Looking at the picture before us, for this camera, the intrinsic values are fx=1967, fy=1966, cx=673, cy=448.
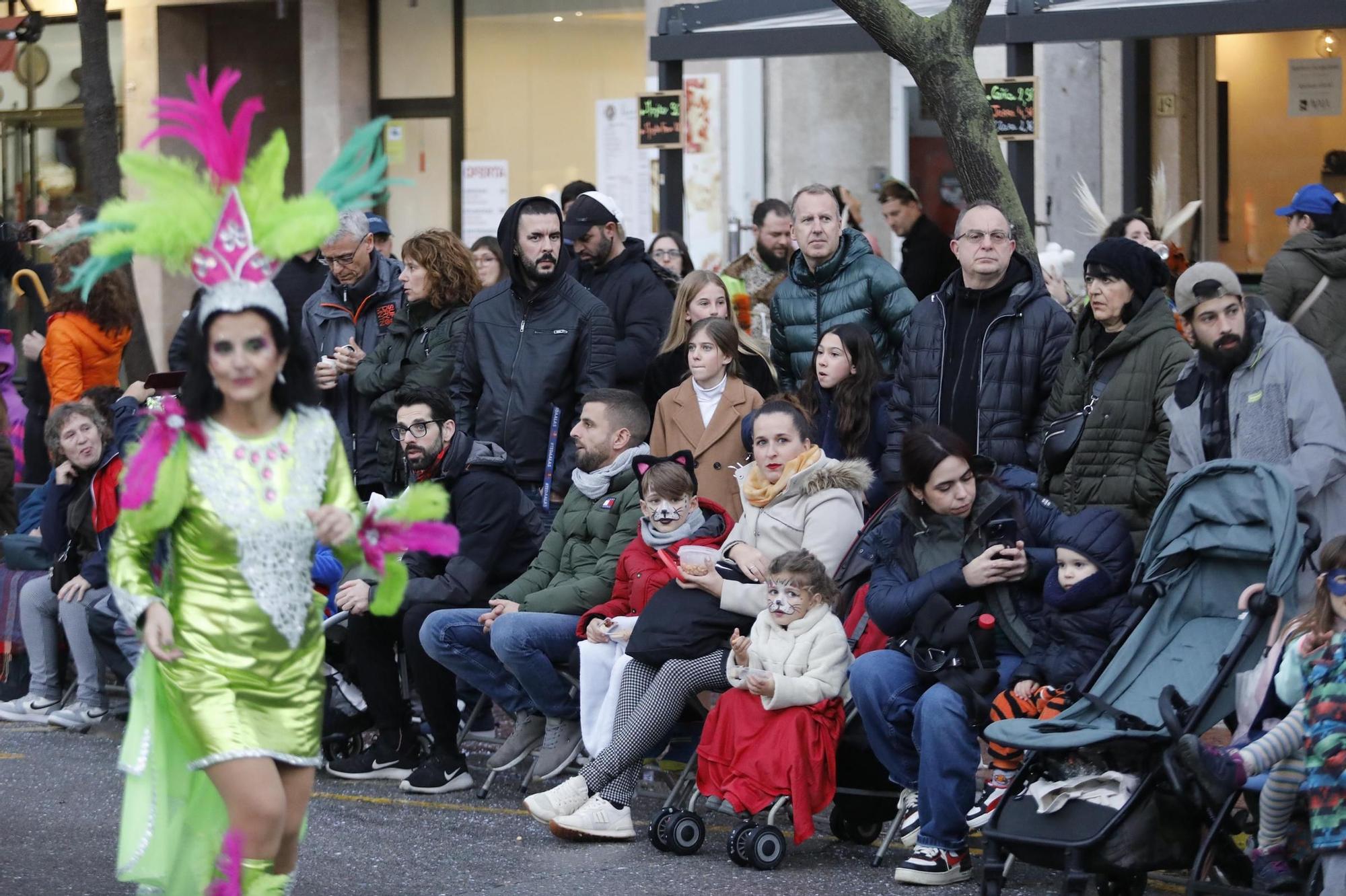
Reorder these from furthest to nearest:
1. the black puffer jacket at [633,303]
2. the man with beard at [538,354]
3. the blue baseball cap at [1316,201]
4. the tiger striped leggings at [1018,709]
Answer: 1. the black puffer jacket at [633,303]
2. the man with beard at [538,354]
3. the blue baseball cap at [1316,201]
4. the tiger striped leggings at [1018,709]

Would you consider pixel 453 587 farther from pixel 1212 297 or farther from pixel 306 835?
pixel 1212 297

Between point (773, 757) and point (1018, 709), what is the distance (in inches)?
35.1

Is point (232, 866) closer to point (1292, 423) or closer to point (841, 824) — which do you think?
point (841, 824)

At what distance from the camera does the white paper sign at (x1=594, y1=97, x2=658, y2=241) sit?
644 inches

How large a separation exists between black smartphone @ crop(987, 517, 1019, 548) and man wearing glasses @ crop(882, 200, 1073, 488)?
0.91 metres

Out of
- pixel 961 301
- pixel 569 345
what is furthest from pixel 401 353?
pixel 961 301

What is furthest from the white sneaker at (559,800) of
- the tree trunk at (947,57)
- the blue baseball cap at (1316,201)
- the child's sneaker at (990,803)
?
the blue baseball cap at (1316,201)

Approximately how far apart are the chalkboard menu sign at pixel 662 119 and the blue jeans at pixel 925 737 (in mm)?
5643

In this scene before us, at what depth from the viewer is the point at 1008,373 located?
795cm

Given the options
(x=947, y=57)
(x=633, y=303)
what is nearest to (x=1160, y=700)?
(x=947, y=57)

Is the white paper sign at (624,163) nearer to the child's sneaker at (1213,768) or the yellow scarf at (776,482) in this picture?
the yellow scarf at (776,482)

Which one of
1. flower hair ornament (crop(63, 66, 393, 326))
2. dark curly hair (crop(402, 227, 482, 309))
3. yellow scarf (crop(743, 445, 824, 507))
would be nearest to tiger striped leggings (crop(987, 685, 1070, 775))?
yellow scarf (crop(743, 445, 824, 507))

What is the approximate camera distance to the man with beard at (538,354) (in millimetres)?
9148

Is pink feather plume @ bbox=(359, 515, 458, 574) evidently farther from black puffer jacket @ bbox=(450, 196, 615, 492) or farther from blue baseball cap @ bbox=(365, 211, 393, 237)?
blue baseball cap @ bbox=(365, 211, 393, 237)
